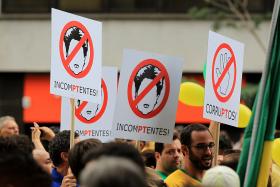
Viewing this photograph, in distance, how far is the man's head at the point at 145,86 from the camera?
7383 mm

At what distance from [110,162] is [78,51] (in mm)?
4060

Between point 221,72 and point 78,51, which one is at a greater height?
point 78,51

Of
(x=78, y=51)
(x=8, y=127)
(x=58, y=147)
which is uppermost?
(x=78, y=51)

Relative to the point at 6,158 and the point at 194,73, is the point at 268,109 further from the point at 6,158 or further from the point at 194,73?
the point at 194,73

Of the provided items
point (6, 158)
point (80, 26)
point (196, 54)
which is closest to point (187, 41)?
point (196, 54)

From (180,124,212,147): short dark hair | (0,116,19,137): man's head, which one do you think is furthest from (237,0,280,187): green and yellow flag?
(0,116,19,137): man's head

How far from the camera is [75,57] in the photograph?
7605 millimetres

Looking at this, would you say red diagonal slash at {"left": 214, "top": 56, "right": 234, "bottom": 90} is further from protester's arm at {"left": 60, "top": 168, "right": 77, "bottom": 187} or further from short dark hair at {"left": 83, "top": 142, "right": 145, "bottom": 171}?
short dark hair at {"left": 83, "top": 142, "right": 145, "bottom": 171}

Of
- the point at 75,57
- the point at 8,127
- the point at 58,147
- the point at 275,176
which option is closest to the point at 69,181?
the point at 58,147

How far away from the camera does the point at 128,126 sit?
287 inches

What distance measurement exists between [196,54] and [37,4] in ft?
Result: 12.4

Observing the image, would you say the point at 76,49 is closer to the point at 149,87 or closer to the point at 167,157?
the point at 149,87

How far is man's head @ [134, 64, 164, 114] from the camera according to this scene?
7.38 meters

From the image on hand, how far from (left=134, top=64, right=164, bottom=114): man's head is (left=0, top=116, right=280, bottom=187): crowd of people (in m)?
0.56
